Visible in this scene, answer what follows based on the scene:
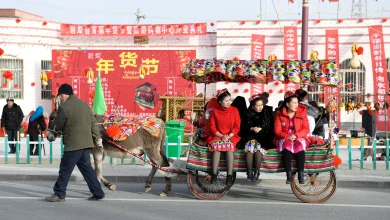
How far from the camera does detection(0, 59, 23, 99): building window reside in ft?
105

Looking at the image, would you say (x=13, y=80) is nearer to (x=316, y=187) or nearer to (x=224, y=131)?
(x=224, y=131)

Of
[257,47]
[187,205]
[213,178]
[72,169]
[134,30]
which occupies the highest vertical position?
[134,30]

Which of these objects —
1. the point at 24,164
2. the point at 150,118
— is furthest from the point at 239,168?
the point at 24,164

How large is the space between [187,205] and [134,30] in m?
21.5

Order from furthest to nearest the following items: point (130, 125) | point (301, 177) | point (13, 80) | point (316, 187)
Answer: point (13, 80)
point (130, 125)
point (316, 187)
point (301, 177)

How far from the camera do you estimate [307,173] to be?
35.6 feet

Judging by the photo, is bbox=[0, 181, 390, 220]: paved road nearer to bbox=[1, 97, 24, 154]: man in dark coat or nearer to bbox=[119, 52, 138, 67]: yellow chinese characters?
bbox=[1, 97, 24, 154]: man in dark coat

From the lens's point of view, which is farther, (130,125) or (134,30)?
(134,30)

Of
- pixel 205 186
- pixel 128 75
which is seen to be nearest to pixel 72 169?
pixel 205 186

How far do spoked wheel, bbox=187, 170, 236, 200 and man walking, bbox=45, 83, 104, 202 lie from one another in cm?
149

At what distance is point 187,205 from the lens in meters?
10.5

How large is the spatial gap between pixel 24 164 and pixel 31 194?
17.2 feet

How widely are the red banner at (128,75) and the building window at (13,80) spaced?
192 centimetres

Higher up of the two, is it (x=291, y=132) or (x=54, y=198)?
(x=291, y=132)
